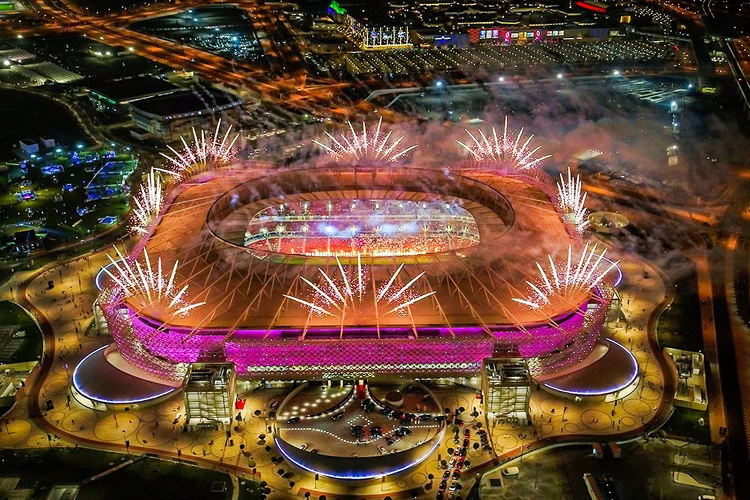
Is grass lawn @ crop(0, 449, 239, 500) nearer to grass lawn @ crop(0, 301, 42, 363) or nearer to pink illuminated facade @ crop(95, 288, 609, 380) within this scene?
pink illuminated facade @ crop(95, 288, 609, 380)

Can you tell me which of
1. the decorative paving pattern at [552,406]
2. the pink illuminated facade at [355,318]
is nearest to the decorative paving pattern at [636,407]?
the decorative paving pattern at [552,406]

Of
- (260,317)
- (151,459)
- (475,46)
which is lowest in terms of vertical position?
(151,459)

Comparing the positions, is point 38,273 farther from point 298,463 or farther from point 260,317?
point 298,463

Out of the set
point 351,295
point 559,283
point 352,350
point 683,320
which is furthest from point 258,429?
point 683,320

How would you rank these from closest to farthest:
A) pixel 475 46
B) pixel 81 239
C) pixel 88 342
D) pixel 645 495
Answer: pixel 645 495, pixel 88 342, pixel 81 239, pixel 475 46

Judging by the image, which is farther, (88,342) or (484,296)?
(88,342)

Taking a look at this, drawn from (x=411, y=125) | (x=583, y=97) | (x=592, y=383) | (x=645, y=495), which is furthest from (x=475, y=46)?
(x=645, y=495)

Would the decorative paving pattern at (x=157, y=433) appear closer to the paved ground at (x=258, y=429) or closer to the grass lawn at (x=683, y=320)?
the paved ground at (x=258, y=429)
